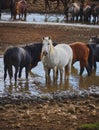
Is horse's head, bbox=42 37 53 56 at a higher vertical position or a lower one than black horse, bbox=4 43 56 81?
higher

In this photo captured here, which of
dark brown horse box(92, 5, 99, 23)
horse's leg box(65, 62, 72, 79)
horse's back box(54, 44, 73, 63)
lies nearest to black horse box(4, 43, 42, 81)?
horse's back box(54, 44, 73, 63)

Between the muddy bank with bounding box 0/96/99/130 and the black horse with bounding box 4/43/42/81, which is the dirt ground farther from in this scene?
the black horse with bounding box 4/43/42/81

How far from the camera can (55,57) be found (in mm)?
12492

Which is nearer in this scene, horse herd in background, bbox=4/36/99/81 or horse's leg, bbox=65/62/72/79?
horse herd in background, bbox=4/36/99/81

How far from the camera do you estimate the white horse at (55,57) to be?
12117mm

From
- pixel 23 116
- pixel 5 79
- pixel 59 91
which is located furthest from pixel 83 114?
pixel 5 79

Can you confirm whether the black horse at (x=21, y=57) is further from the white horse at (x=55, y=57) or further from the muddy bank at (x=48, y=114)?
the muddy bank at (x=48, y=114)

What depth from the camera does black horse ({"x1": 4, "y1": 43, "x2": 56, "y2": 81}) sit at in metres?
12.1

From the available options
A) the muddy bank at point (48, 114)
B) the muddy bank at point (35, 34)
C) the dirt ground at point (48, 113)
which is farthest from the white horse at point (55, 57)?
the muddy bank at point (35, 34)

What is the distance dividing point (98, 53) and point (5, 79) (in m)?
3.38

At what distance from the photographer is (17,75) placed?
42.8 feet

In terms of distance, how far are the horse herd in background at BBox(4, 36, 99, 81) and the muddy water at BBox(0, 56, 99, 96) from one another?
0.21 metres

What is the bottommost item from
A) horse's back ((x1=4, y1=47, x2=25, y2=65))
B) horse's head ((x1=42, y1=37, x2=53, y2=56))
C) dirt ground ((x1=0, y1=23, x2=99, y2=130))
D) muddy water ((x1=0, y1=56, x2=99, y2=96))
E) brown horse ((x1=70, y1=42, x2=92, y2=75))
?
muddy water ((x1=0, y1=56, x2=99, y2=96))

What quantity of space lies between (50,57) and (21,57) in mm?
681
